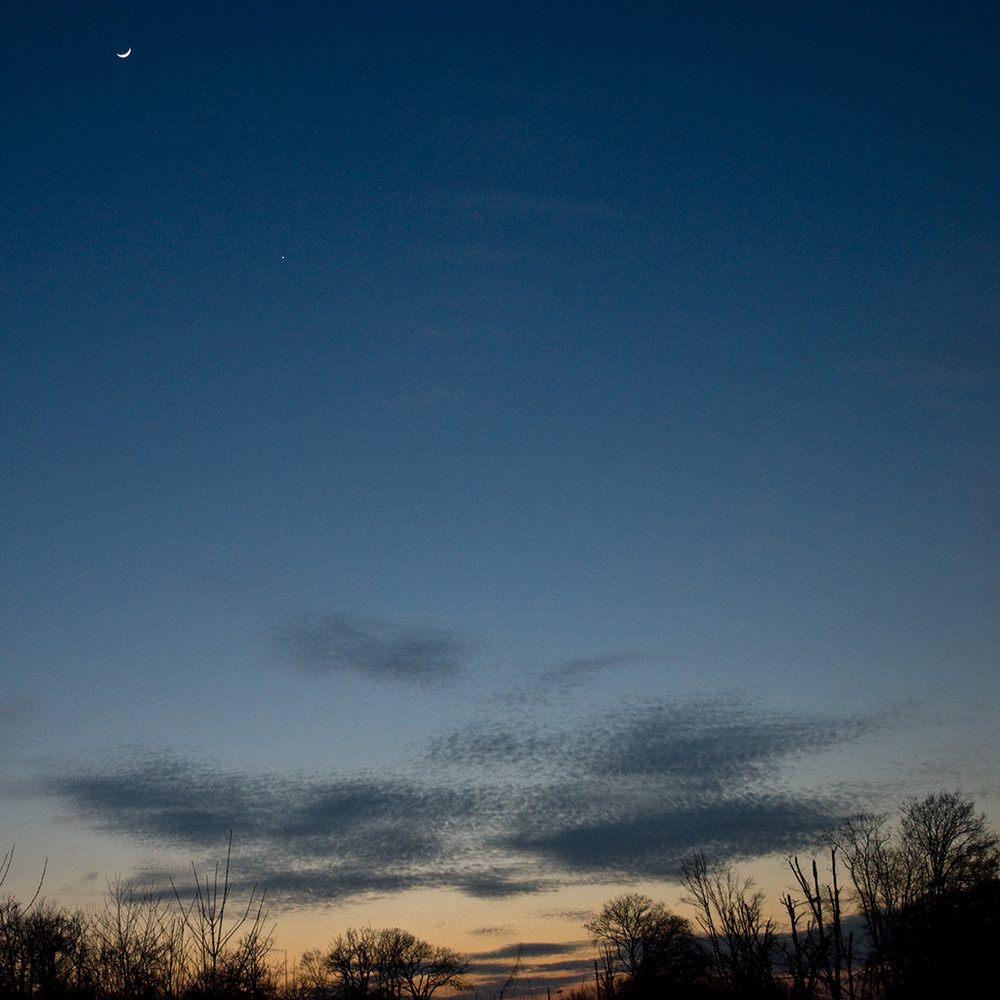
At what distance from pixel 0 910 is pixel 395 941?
8738 centimetres

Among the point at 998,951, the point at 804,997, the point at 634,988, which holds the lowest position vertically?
the point at 634,988

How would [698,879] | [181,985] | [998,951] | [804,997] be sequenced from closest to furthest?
[804,997], [181,985], [998,951], [698,879]

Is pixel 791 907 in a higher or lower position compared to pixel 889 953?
higher

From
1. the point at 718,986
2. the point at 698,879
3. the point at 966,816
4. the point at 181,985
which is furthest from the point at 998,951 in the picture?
→ the point at 181,985

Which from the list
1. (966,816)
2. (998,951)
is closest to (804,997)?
(998,951)

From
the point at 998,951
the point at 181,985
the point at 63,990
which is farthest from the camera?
the point at 998,951

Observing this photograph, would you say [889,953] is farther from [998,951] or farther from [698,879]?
[698,879]

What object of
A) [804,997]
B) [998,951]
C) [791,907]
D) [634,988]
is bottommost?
[634,988]

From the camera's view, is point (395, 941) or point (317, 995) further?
point (395, 941)

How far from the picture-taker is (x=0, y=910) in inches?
1132

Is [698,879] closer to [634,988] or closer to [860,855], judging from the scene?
[860,855]

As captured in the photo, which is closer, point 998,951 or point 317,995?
point 998,951

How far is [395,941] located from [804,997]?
97201 mm

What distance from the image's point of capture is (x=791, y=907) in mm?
21703
